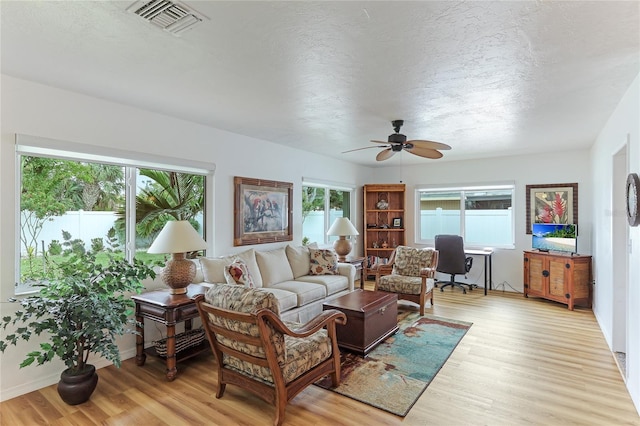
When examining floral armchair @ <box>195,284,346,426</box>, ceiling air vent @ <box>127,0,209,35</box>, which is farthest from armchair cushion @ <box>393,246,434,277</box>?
ceiling air vent @ <box>127,0,209,35</box>

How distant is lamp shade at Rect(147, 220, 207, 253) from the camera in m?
3.09

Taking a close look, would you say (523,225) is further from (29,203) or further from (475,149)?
(29,203)

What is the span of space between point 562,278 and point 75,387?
5.86 metres

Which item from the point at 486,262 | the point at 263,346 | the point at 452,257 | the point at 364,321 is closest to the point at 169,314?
the point at 263,346

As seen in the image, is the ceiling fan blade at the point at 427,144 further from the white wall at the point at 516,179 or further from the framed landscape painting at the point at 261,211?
the white wall at the point at 516,179

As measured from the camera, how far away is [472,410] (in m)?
2.40

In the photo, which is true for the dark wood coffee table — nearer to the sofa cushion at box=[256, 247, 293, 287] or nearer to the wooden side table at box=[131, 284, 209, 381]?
the sofa cushion at box=[256, 247, 293, 287]

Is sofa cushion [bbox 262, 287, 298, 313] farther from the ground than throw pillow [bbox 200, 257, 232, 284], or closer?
closer

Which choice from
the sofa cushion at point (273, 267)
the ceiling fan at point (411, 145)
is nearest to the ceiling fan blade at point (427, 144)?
the ceiling fan at point (411, 145)

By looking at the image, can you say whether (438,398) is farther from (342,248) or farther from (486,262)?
(486,262)

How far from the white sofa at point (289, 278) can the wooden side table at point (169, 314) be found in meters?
0.45

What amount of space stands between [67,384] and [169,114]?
8.35 feet

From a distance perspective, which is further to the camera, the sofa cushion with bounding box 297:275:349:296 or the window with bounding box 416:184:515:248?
the window with bounding box 416:184:515:248

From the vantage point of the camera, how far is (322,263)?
4.89 meters
